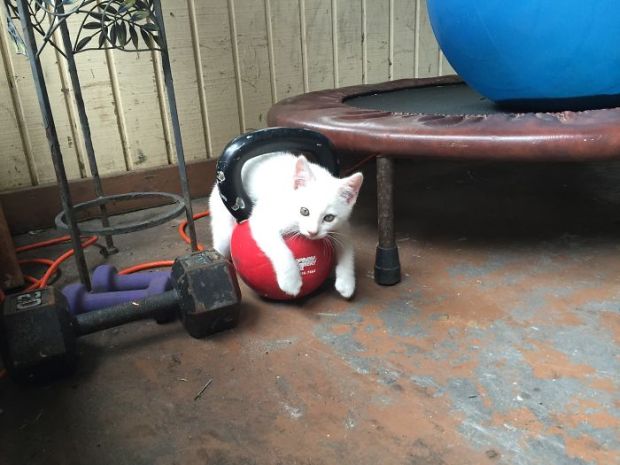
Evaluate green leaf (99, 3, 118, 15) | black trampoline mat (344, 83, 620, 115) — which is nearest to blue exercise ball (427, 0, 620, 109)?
black trampoline mat (344, 83, 620, 115)

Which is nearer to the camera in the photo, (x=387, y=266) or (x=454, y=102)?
(x=387, y=266)

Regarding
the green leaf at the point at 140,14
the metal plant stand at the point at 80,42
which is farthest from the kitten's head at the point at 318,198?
the green leaf at the point at 140,14

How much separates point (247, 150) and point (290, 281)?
355mm

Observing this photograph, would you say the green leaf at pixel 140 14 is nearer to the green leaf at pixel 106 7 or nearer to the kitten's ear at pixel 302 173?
the green leaf at pixel 106 7

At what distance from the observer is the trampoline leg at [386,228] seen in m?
1.43

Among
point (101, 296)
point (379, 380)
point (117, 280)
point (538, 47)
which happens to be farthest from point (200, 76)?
point (379, 380)

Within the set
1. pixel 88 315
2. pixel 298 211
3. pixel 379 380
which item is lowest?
pixel 379 380

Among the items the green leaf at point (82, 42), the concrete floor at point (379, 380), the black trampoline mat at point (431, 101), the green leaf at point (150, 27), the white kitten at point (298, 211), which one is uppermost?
the green leaf at point (150, 27)

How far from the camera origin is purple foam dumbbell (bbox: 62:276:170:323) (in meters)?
1.29

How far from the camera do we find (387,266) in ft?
4.78

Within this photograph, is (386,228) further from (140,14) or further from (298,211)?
(140,14)

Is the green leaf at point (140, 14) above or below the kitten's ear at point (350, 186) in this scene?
above

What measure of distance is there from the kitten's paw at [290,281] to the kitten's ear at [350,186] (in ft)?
0.72

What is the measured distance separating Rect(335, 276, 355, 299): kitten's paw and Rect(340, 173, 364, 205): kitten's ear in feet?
0.71
